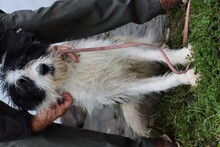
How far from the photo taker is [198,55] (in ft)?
9.78

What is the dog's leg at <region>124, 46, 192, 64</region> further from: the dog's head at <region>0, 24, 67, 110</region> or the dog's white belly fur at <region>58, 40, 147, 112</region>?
the dog's head at <region>0, 24, 67, 110</region>

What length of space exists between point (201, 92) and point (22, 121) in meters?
1.20

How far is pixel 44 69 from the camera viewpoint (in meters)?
3.14

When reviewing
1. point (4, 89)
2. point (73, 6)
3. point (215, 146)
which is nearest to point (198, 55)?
point (215, 146)

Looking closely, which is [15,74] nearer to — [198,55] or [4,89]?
[4,89]

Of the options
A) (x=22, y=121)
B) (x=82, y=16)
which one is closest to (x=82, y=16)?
(x=82, y=16)

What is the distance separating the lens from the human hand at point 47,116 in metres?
3.09

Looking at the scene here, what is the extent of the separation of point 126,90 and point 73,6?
78 centimetres

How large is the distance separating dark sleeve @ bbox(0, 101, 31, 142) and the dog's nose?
0.31 meters

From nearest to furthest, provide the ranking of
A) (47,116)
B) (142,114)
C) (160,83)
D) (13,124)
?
(13,124) → (47,116) → (160,83) → (142,114)

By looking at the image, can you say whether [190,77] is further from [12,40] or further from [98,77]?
[12,40]

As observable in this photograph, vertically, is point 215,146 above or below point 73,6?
below

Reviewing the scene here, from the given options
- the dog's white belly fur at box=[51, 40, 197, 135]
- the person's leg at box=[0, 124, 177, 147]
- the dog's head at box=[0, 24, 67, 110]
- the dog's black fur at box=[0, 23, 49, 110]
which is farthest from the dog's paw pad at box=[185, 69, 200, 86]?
the dog's black fur at box=[0, 23, 49, 110]

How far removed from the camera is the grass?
287 centimetres
